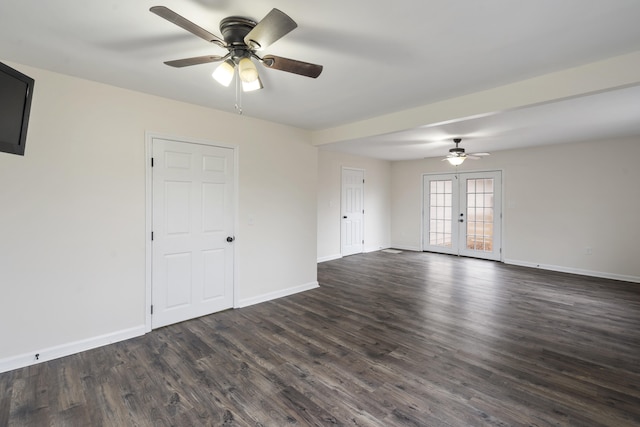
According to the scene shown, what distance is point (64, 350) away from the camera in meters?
2.74

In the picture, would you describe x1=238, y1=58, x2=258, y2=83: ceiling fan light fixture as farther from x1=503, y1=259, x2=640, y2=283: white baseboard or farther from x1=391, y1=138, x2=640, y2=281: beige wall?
x1=503, y1=259, x2=640, y2=283: white baseboard

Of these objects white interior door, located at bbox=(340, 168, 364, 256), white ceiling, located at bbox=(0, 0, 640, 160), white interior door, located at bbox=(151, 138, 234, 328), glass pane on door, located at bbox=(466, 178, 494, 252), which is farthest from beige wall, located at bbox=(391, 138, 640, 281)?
white interior door, located at bbox=(151, 138, 234, 328)

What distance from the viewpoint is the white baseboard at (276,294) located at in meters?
4.03

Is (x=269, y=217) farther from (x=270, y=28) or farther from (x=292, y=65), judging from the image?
(x=270, y=28)

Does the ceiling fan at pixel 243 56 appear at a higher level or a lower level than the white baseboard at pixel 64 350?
higher

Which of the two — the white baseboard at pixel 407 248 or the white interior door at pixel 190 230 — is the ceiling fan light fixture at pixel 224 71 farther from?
the white baseboard at pixel 407 248

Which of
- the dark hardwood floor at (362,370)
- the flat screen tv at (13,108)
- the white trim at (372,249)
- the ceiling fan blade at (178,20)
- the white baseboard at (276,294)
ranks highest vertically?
the ceiling fan blade at (178,20)

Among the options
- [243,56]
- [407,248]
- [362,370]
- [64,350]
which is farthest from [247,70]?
[407,248]

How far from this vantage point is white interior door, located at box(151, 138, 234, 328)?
3.32 metres

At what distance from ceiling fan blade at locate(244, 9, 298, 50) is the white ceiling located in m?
0.24

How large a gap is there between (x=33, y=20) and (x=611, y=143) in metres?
7.79

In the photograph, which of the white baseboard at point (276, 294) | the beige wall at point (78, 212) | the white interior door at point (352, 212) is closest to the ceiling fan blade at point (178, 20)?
the beige wall at point (78, 212)

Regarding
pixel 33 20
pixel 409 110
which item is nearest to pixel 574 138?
pixel 409 110

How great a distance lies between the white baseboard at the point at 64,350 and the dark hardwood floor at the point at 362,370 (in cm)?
7
